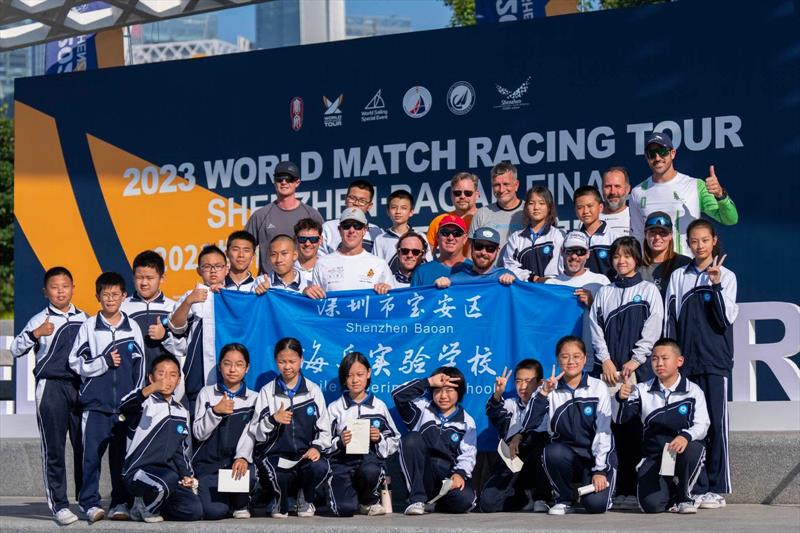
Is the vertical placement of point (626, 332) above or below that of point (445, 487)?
above

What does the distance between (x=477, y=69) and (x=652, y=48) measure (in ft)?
5.77

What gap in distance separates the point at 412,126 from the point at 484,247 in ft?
13.2

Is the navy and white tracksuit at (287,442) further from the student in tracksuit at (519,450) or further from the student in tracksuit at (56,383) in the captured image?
the student in tracksuit at (56,383)

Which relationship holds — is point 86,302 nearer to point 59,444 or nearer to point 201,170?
point 201,170

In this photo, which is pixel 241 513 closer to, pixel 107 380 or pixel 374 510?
pixel 374 510

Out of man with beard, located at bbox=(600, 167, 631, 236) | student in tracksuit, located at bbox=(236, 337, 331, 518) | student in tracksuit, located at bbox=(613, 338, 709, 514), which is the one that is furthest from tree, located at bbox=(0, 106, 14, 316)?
student in tracksuit, located at bbox=(613, 338, 709, 514)

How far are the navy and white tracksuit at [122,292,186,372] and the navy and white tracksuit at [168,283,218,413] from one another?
65 millimetres

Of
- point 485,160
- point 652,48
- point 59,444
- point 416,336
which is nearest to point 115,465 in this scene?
point 59,444

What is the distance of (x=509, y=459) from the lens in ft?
28.7

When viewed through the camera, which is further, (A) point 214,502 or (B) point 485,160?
(B) point 485,160

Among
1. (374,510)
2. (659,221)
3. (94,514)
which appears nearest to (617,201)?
(659,221)

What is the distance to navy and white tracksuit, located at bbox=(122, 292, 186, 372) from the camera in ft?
31.6

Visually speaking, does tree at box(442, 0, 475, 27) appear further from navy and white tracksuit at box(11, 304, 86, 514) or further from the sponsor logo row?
navy and white tracksuit at box(11, 304, 86, 514)

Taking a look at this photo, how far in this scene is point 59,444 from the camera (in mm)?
9203
